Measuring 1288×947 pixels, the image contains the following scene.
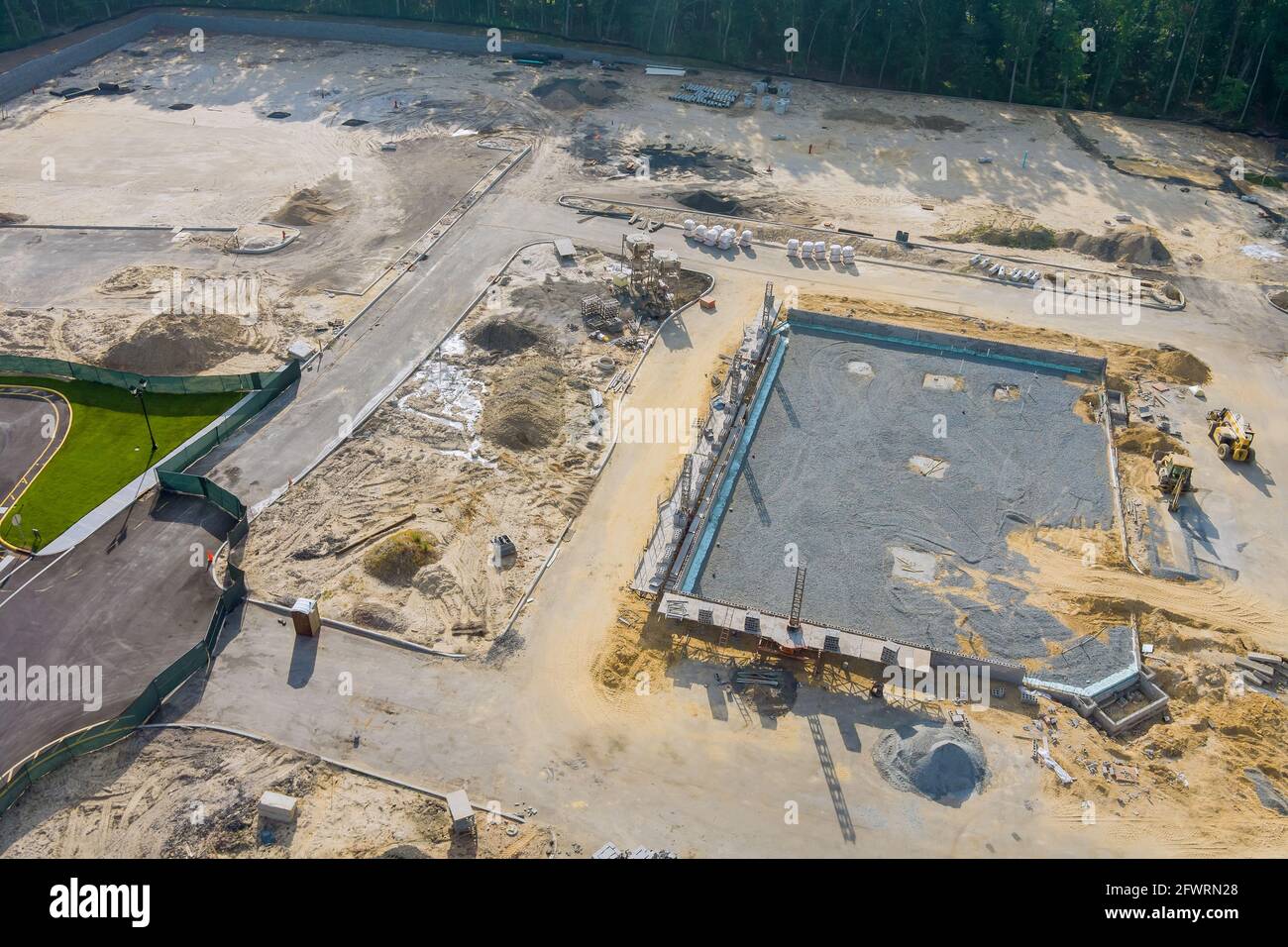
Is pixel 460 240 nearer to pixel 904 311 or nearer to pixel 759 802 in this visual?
pixel 904 311

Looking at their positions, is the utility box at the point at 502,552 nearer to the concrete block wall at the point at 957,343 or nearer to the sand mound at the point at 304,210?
the concrete block wall at the point at 957,343

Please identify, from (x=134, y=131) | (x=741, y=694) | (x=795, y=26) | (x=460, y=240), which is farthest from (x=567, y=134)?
(x=741, y=694)

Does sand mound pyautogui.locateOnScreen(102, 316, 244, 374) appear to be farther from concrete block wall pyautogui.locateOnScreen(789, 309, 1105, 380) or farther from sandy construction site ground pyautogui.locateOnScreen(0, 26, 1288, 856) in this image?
concrete block wall pyautogui.locateOnScreen(789, 309, 1105, 380)

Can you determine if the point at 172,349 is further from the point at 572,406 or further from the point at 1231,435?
the point at 1231,435

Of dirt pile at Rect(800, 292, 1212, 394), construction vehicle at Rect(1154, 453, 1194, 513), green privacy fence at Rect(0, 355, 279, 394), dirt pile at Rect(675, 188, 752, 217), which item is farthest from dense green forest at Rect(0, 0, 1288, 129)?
green privacy fence at Rect(0, 355, 279, 394)

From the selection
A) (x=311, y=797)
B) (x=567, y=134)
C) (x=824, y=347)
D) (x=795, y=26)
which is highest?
(x=795, y=26)

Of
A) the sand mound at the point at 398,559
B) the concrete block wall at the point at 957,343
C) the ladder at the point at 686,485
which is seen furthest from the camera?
the concrete block wall at the point at 957,343

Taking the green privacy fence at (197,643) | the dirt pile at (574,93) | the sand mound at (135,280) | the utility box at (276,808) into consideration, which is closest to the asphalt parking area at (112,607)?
the green privacy fence at (197,643)
